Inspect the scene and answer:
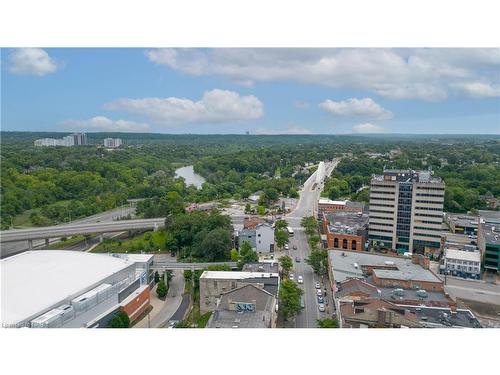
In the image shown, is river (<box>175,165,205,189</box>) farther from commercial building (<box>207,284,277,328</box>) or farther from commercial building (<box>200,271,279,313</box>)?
commercial building (<box>207,284,277,328</box>)

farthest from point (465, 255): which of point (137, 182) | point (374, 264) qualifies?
point (137, 182)

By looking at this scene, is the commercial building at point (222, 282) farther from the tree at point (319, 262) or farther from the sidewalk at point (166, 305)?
the tree at point (319, 262)

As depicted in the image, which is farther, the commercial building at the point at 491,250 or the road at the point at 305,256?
the commercial building at the point at 491,250

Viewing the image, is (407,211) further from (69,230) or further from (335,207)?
(69,230)

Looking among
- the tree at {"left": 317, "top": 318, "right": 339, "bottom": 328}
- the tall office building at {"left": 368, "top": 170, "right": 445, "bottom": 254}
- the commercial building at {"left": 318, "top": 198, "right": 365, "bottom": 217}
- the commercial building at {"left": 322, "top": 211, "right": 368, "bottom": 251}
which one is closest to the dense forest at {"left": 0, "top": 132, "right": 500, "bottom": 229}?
the commercial building at {"left": 318, "top": 198, "right": 365, "bottom": 217}

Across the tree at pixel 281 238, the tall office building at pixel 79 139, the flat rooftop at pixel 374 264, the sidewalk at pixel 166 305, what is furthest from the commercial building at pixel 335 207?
the tall office building at pixel 79 139

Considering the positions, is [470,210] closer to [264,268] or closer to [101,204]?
[264,268]
